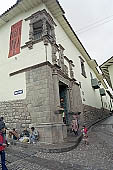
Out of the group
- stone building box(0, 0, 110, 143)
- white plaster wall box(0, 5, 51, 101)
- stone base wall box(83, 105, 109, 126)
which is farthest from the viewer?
stone base wall box(83, 105, 109, 126)

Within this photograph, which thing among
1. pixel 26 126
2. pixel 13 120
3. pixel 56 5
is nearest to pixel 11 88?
pixel 13 120

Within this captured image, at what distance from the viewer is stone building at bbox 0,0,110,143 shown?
684 cm

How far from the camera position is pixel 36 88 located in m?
7.20

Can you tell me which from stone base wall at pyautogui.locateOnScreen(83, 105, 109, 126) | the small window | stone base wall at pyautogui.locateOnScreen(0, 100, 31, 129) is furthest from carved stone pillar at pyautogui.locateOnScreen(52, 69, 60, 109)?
stone base wall at pyautogui.locateOnScreen(83, 105, 109, 126)

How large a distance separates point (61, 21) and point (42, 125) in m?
7.58

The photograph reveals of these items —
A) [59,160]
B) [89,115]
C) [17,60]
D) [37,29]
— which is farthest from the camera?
[89,115]

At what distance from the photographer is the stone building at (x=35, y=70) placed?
6844 mm

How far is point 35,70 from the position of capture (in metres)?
7.53

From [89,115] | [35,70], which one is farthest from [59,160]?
[89,115]

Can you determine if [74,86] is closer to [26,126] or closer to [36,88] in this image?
[36,88]

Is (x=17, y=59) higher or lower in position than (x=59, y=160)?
higher

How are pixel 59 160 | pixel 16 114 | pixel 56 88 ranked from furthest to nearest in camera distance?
pixel 16 114, pixel 56 88, pixel 59 160

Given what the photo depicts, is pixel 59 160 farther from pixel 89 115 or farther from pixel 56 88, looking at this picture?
pixel 89 115

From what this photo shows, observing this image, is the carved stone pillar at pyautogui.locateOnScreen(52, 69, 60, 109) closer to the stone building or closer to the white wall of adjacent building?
the stone building
